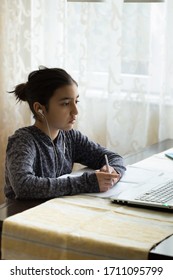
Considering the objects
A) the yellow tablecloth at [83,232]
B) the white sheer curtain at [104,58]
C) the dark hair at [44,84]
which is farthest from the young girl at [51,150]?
the white sheer curtain at [104,58]

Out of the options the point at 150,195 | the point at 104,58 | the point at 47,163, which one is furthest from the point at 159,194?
the point at 104,58

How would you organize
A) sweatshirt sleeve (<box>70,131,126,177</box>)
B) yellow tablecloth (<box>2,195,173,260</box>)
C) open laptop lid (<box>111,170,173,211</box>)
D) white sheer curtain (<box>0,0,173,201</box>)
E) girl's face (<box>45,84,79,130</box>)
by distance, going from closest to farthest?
yellow tablecloth (<box>2,195,173,260</box>) < open laptop lid (<box>111,170,173,211</box>) < girl's face (<box>45,84,79,130</box>) < sweatshirt sleeve (<box>70,131,126,177</box>) < white sheer curtain (<box>0,0,173,201</box>)

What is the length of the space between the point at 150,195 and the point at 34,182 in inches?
14.4

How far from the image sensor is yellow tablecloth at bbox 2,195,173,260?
1.49 metres

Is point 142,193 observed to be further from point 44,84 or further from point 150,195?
point 44,84

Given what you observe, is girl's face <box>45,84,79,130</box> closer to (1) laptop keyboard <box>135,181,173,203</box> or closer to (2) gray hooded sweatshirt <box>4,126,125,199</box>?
(2) gray hooded sweatshirt <box>4,126,125,199</box>

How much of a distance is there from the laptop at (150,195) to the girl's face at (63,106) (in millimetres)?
370

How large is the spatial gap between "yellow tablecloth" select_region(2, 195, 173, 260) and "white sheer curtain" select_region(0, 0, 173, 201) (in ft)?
4.62

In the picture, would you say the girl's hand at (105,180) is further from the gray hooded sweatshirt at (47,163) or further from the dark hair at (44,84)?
the dark hair at (44,84)

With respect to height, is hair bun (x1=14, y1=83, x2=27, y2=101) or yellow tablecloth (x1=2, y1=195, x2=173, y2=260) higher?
hair bun (x1=14, y1=83, x2=27, y2=101)

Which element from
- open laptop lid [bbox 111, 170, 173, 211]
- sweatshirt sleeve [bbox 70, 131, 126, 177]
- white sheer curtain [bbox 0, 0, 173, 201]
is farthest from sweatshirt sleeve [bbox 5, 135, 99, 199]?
white sheer curtain [bbox 0, 0, 173, 201]

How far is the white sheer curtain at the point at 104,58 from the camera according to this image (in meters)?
3.05
